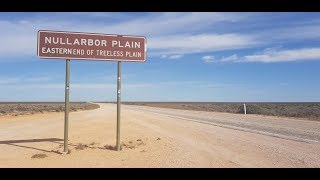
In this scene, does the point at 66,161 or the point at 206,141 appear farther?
the point at 206,141

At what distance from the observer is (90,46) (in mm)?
12055

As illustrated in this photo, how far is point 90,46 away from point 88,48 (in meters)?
0.09

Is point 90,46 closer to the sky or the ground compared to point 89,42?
closer to the ground

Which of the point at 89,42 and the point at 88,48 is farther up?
the point at 89,42

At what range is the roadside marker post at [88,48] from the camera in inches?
457

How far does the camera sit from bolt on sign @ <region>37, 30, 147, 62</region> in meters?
11.6

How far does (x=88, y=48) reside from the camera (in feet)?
39.4

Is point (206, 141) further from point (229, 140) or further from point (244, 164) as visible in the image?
point (244, 164)

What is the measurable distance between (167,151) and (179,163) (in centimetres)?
225

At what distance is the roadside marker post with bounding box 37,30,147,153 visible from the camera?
457 inches

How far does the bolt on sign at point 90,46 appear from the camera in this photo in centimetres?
1161
